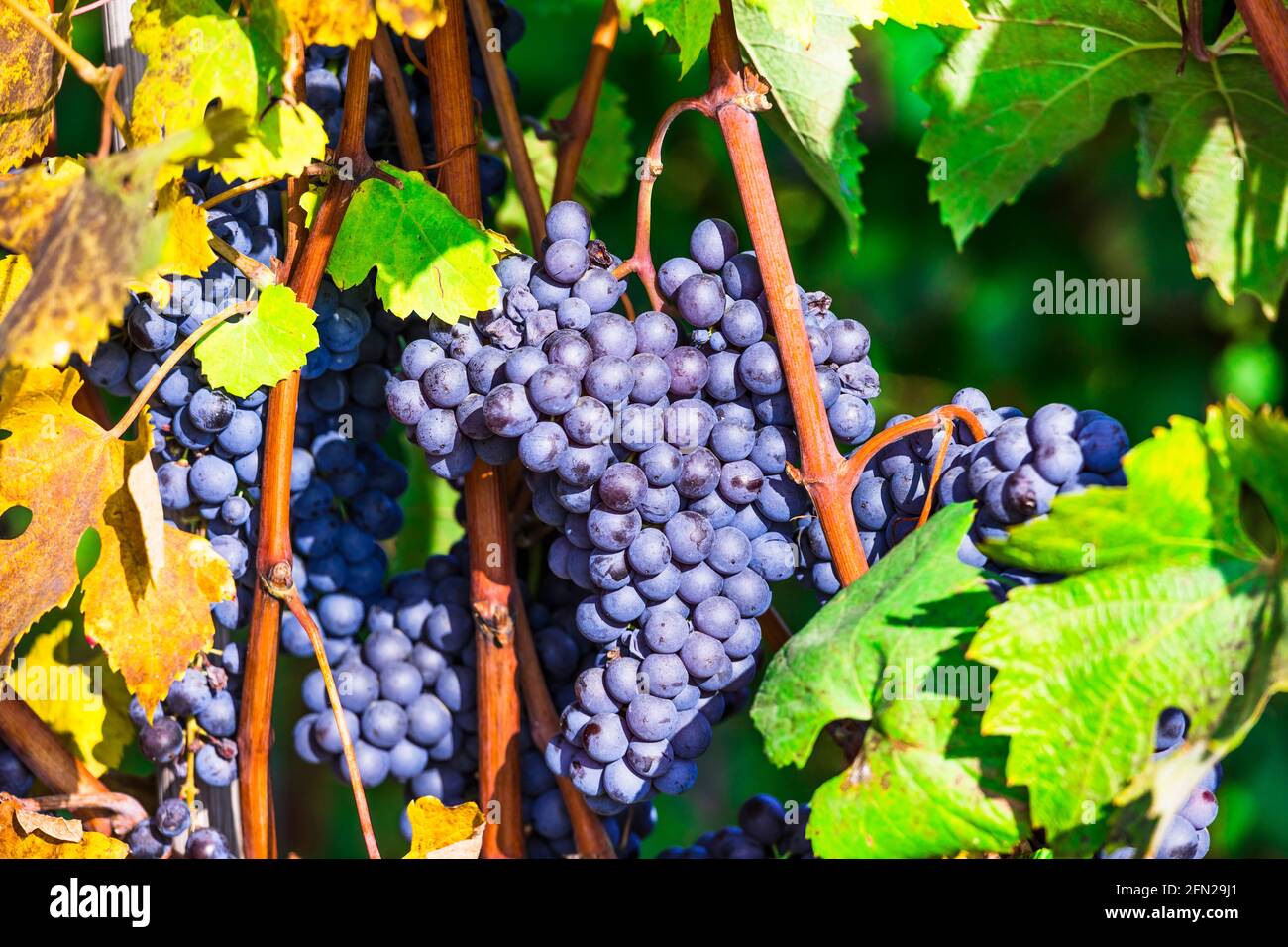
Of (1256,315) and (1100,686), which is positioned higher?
(1256,315)

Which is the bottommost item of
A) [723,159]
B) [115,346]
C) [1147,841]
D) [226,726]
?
[1147,841]

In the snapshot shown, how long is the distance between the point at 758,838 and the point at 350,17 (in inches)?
22.0

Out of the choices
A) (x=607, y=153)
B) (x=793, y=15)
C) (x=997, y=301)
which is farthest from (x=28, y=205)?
(x=997, y=301)

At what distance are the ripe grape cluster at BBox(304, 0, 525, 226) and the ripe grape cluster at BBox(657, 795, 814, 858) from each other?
0.43 meters

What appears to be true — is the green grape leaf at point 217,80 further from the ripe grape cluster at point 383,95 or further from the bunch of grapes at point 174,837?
the bunch of grapes at point 174,837

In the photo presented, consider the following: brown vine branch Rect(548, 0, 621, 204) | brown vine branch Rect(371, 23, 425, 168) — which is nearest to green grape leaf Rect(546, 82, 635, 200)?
brown vine branch Rect(548, 0, 621, 204)

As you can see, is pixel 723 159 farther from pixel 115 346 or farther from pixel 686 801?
pixel 115 346

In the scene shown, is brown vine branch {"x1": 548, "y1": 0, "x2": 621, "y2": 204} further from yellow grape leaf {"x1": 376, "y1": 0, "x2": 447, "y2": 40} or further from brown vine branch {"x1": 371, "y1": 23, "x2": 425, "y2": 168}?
yellow grape leaf {"x1": 376, "y1": 0, "x2": 447, "y2": 40}

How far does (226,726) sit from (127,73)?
0.41 m

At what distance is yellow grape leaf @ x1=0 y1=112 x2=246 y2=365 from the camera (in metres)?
0.51

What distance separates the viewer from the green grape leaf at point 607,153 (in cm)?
98

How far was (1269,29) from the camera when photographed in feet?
2.18

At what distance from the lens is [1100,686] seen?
0.56 meters

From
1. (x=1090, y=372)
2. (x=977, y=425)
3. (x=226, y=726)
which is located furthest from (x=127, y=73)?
(x=1090, y=372)
